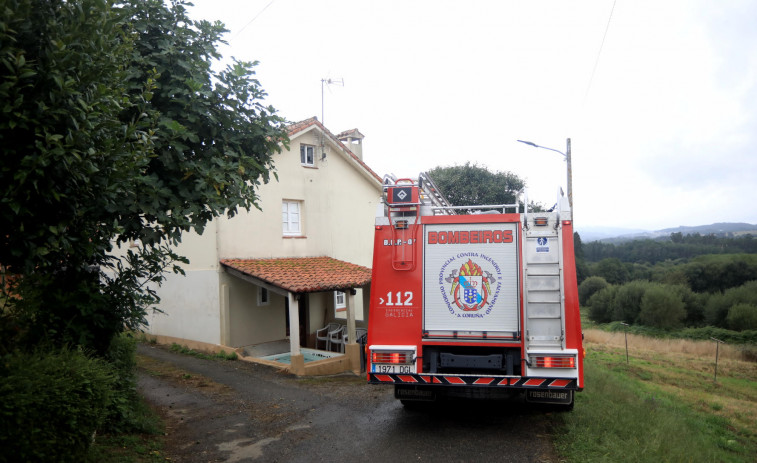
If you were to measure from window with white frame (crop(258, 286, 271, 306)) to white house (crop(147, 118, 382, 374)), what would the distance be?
0.03 metres

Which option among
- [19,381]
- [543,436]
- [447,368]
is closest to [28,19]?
[19,381]

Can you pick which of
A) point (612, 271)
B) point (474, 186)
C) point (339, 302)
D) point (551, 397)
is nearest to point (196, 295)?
point (339, 302)

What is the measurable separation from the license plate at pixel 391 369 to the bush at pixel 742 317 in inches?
1868

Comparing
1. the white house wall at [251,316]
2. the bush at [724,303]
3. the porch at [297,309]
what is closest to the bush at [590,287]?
the bush at [724,303]

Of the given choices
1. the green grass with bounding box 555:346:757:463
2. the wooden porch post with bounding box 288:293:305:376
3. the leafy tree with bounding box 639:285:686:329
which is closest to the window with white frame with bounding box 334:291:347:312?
the wooden porch post with bounding box 288:293:305:376

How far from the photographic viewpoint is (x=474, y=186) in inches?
1332

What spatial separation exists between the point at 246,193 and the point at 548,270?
398 centimetres

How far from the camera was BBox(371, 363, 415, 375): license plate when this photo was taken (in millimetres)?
6766

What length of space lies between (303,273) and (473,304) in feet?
25.6

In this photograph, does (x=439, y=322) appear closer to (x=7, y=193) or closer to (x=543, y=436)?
(x=543, y=436)

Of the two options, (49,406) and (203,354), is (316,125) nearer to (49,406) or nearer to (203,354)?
(203,354)

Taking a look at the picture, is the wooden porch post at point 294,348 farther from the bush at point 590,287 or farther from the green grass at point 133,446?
the bush at point 590,287

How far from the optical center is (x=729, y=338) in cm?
4056

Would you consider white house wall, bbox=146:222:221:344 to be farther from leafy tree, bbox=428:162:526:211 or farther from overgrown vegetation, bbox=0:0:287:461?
leafy tree, bbox=428:162:526:211
